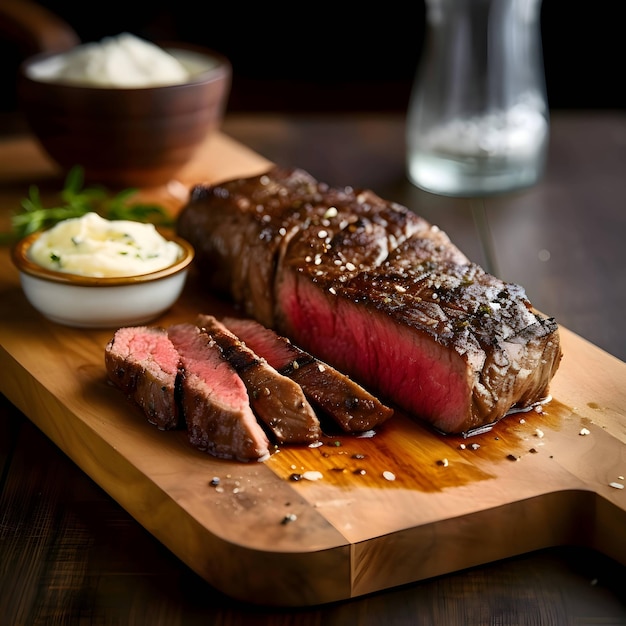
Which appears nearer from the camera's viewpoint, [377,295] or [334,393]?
[334,393]

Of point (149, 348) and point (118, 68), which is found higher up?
point (118, 68)

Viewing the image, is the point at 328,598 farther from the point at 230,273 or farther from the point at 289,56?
the point at 289,56

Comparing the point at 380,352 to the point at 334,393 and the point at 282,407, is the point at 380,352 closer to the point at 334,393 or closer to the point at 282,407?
the point at 334,393

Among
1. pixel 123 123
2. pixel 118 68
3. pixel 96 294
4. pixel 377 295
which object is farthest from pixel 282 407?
pixel 118 68

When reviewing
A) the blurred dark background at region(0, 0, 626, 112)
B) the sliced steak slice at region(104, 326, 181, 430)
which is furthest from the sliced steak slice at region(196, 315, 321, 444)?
the blurred dark background at region(0, 0, 626, 112)

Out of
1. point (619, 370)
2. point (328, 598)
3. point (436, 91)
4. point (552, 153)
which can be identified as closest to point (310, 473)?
point (328, 598)

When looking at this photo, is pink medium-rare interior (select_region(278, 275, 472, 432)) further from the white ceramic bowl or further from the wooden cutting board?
the white ceramic bowl
